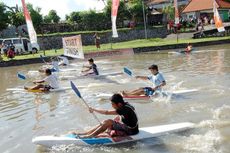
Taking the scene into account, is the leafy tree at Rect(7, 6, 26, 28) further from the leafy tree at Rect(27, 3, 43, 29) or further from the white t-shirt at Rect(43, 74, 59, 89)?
the white t-shirt at Rect(43, 74, 59, 89)

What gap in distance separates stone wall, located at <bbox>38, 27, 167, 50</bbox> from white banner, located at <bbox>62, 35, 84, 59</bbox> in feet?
74.1

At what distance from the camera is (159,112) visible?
40.8 ft

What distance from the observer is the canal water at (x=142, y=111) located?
930 cm

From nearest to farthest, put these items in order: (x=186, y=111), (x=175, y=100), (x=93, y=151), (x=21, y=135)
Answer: (x=93, y=151) < (x=21, y=135) < (x=186, y=111) < (x=175, y=100)

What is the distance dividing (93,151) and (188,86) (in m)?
8.11

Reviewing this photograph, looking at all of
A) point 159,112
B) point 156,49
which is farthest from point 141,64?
point 159,112

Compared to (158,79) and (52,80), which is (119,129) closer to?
(158,79)

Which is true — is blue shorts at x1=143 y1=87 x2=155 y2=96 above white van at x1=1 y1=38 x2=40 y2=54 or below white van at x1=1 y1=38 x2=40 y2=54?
below

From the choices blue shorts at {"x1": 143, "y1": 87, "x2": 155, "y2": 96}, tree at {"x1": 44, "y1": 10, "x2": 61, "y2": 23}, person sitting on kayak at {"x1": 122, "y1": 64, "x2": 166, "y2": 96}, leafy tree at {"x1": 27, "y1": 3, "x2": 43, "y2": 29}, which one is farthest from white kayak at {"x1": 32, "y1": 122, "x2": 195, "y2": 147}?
tree at {"x1": 44, "y1": 10, "x2": 61, "y2": 23}

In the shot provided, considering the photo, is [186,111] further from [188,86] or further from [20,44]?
[20,44]

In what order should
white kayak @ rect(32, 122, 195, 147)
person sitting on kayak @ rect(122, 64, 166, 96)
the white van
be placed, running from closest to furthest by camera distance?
white kayak @ rect(32, 122, 195, 147) → person sitting on kayak @ rect(122, 64, 166, 96) → the white van

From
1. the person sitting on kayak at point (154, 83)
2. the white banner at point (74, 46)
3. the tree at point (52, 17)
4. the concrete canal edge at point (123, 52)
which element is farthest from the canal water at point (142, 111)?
the tree at point (52, 17)

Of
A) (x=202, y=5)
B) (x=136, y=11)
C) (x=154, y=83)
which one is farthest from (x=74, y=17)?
(x=154, y=83)

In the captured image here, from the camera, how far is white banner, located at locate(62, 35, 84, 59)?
20.1 m
